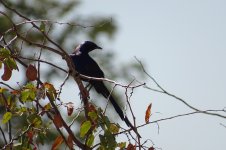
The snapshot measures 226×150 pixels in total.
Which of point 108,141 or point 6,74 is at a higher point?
point 6,74

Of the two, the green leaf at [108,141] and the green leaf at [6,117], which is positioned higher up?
the green leaf at [6,117]

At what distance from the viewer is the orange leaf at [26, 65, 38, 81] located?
325 cm

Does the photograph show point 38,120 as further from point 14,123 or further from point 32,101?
point 14,123

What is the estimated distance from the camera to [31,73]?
3258 millimetres

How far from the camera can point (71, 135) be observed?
130 inches

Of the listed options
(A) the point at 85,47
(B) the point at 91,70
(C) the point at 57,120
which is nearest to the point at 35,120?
(C) the point at 57,120

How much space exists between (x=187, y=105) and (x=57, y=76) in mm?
13647

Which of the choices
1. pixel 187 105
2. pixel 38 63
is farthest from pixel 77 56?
pixel 187 105

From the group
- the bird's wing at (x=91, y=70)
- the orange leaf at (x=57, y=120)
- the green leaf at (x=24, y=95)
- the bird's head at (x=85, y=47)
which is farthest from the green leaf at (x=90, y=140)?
the bird's head at (x=85, y=47)

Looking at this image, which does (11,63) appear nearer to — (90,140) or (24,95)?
(24,95)

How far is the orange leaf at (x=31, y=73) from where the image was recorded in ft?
10.6

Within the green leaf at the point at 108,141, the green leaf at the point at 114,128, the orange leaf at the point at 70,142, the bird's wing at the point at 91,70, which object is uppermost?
the bird's wing at the point at 91,70

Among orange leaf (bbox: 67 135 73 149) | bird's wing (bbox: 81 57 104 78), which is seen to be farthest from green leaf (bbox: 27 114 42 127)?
bird's wing (bbox: 81 57 104 78)

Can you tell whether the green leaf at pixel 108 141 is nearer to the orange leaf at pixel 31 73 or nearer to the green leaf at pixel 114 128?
the green leaf at pixel 114 128
